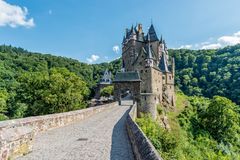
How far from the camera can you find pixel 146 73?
47.7m

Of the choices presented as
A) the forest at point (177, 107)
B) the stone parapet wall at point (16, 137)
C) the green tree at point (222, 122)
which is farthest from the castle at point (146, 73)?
the stone parapet wall at point (16, 137)

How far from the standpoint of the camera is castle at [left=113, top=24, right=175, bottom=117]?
1576 inches

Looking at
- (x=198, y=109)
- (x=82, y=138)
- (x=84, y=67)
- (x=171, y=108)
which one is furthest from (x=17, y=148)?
(x=84, y=67)

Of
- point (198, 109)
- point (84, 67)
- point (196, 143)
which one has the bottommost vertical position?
point (196, 143)

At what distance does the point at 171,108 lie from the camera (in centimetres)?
5394

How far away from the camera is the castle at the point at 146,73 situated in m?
40.0

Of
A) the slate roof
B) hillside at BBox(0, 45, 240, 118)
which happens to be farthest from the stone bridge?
hillside at BBox(0, 45, 240, 118)

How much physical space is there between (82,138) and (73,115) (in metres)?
→ 7.15

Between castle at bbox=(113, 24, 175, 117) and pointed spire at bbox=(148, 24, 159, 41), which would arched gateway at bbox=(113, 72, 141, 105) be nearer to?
castle at bbox=(113, 24, 175, 117)

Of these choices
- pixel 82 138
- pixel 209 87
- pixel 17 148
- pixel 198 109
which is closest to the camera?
pixel 17 148

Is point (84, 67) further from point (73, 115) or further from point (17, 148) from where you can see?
point (17, 148)

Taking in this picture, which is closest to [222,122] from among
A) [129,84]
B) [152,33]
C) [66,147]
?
[129,84]

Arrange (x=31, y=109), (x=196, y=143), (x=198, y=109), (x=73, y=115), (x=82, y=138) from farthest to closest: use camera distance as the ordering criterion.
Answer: (x=198, y=109)
(x=196, y=143)
(x=31, y=109)
(x=73, y=115)
(x=82, y=138)

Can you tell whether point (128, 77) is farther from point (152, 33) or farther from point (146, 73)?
point (152, 33)
